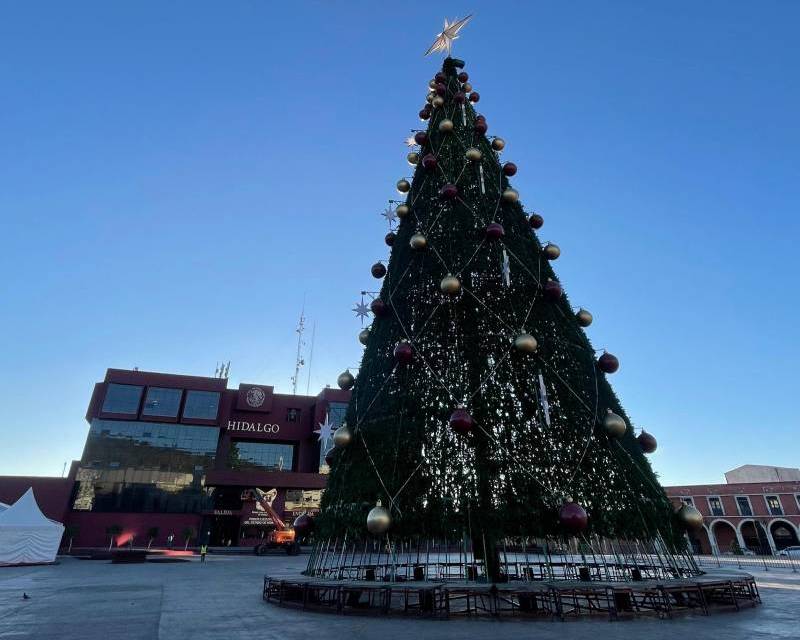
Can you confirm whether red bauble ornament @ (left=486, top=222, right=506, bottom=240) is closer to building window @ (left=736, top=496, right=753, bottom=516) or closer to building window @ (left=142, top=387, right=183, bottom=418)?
building window @ (left=142, top=387, right=183, bottom=418)

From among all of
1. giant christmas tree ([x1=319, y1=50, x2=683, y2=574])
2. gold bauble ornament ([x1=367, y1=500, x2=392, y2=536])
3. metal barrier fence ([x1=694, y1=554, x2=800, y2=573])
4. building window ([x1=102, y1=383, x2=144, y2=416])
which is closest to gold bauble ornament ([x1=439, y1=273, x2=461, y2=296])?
giant christmas tree ([x1=319, y1=50, x2=683, y2=574])

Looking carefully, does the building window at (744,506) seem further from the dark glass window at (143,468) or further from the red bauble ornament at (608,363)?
the dark glass window at (143,468)

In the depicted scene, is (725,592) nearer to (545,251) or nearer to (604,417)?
(604,417)

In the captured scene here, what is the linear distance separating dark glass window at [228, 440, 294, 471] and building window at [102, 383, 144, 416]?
11425mm

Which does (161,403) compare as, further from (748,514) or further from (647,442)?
(748,514)

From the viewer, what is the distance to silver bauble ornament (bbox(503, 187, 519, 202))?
488 inches

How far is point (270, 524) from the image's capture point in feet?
151

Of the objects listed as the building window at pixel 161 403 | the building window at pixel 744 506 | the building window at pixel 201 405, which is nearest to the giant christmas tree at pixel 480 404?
the building window at pixel 201 405

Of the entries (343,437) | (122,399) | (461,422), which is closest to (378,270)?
(343,437)

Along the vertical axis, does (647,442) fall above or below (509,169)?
below

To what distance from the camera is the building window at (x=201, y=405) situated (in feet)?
157

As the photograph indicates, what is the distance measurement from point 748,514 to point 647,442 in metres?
55.9

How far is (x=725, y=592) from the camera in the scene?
8.94 meters

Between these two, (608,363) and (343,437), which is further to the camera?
(608,363)
